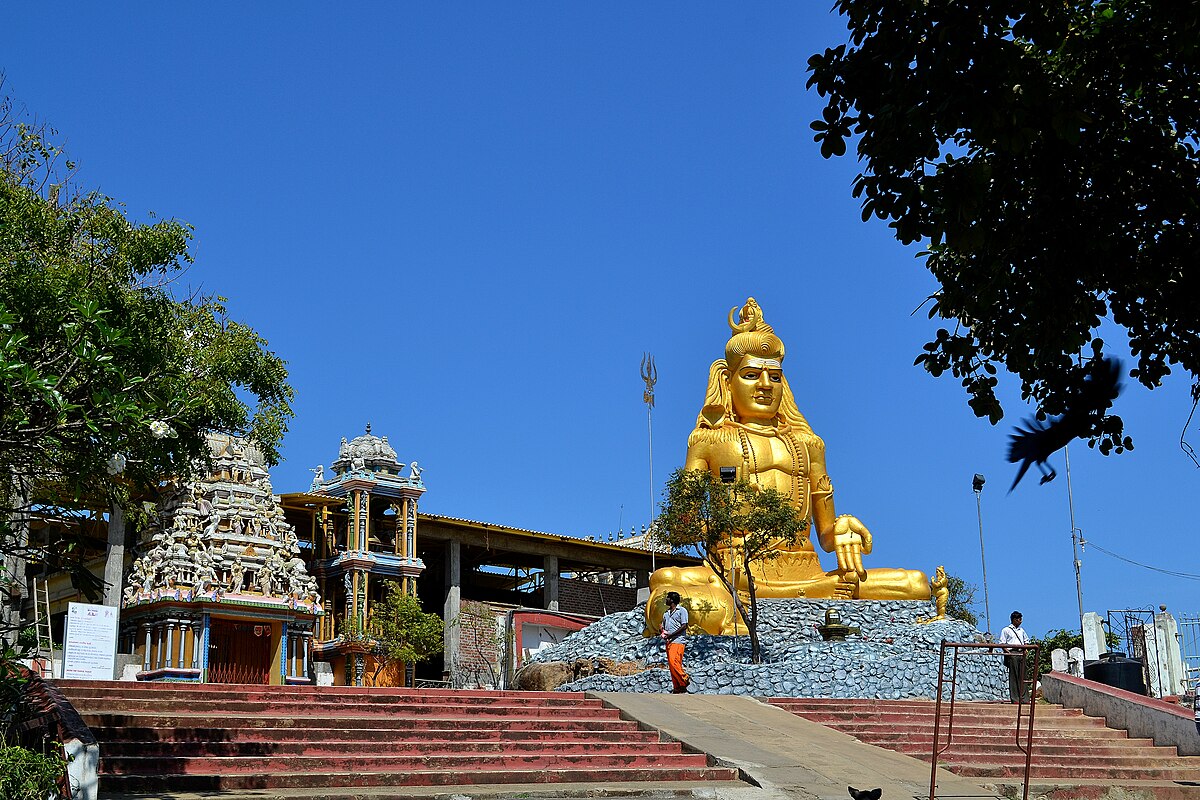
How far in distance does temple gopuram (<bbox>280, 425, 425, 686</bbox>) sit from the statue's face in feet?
26.2

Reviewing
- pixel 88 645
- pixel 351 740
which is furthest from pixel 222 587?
pixel 351 740

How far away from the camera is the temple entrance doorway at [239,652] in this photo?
23.8 meters

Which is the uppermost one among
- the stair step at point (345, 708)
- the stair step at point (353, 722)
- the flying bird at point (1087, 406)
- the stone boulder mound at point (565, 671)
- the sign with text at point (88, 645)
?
the flying bird at point (1087, 406)

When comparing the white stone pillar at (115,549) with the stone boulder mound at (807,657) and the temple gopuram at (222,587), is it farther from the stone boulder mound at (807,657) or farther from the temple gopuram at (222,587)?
the stone boulder mound at (807,657)

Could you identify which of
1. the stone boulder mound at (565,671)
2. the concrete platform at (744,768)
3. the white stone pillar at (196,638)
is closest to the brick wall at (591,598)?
the stone boulder mound at (565,671)

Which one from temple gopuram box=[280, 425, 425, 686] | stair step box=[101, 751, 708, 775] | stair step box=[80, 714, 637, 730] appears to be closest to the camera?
stair step box=[101, 751, 708, 775]

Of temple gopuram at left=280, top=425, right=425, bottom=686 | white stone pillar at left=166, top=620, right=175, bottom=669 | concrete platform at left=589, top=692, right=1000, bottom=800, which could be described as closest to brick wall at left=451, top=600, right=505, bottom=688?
temple gopuram at left=280, top=425, right=425, bottom=686

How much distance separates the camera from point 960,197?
7.17m

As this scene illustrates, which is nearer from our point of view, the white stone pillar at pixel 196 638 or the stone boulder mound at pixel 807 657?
→ the stone boulder mound at pixel 807 657

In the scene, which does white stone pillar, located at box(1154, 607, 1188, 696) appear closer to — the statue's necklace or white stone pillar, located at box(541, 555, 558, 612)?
the statue's necklace

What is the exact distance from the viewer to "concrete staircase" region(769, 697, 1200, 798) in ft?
45.9

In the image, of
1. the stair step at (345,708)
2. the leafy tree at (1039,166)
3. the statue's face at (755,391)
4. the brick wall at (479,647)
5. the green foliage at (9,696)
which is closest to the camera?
the leafy tree at (1039,166)

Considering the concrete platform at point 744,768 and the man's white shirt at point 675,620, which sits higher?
the man's white shirt at point 675,620

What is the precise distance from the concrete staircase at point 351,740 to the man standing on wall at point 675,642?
8.44ft
